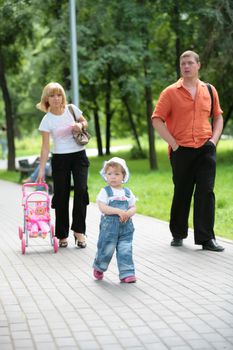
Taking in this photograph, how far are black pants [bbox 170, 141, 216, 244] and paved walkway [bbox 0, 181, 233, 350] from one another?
243 millimetres

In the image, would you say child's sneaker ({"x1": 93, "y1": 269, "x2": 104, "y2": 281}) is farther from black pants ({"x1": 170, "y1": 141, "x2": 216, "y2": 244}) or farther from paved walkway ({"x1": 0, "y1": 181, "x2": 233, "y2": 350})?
black pants ({"x1": 170, "y1": 141, "x2": 216, "y2": 244})

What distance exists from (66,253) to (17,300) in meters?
2.82

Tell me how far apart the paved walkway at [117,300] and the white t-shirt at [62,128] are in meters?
1.17

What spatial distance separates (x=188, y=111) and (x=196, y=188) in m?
0.87

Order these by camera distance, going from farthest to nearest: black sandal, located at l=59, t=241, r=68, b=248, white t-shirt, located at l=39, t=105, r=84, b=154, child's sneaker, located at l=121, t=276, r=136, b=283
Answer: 1. black sandal, located at l=59, t=241, r=68, b=248
2. white t-shirt, located at l=39, t=105, r=84, b=154
3. child's sneaker, located at l=121, t=276, r=136, b=283

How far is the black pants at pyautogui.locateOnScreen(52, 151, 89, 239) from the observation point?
10367mm

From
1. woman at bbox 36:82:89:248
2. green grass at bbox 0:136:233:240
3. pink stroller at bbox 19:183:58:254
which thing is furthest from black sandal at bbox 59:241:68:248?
green grass at bbox 0:136:233:240

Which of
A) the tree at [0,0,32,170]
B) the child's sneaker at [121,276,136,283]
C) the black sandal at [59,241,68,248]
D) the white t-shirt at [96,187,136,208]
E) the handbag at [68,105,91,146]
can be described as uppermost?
the tree at [0,0,32,170]

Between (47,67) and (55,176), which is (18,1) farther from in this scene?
(55,176)

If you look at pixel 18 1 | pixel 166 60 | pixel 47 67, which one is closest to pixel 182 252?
pixel 18 1

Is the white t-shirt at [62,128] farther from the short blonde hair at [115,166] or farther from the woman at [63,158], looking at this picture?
the short blonde hair at [115,166]

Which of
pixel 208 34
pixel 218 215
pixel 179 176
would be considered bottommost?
pixel 218 215

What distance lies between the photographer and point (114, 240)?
794cm

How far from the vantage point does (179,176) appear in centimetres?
1023
